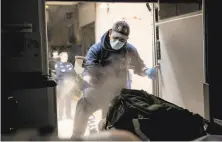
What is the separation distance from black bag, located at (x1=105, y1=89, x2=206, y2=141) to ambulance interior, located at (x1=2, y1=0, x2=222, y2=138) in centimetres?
24

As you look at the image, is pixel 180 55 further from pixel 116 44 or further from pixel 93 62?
pixel 93 62

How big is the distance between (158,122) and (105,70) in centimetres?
78

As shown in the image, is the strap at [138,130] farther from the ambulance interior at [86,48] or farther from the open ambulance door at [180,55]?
the open ambulance door at [180,55]

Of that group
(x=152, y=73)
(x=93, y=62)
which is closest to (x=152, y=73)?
(x=152, y=73)

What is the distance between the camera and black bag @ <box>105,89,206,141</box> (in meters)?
1.11

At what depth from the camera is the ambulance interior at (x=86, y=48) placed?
3.95ft

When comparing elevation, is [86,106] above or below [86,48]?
below

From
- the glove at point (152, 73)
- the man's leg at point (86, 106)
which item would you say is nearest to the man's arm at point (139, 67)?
the glove at point (152, 73)

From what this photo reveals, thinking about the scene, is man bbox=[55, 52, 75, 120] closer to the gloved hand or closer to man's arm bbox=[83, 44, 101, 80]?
man's arm bbox=[83, 44, 101, 80]

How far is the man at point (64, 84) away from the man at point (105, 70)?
0.45 ft

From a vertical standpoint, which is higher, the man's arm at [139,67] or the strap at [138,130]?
the man's arm at [139,67]

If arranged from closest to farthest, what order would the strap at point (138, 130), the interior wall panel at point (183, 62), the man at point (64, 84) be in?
the strap at point (138, 130)
the interior wall panel at point (183, 62)
the man at point (64, 84)

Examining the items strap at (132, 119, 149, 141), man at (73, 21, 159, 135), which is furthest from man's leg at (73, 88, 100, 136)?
strap at (132, 119, 149, 141)

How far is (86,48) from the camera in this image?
2.12 metres
